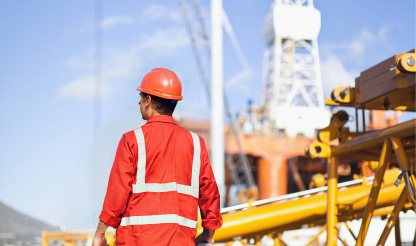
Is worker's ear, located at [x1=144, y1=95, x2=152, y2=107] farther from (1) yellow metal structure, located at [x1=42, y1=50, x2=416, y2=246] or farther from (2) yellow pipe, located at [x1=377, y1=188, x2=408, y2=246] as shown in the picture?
(2) yellow pipe, located at [x1=377, y1=188, x2=408, y2=246]

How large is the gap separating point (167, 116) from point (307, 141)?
31250 millimetres

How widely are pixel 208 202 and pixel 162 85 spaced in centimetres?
84

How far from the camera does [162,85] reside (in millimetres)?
3131

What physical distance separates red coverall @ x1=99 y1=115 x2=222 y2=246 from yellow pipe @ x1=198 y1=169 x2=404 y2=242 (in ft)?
8.13

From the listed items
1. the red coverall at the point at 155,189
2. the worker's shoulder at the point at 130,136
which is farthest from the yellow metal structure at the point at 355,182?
the worker's shoulder at the point at 130,136

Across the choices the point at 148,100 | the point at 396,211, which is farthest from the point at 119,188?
the point at 396,211

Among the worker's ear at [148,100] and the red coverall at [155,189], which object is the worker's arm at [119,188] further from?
the worker's ear at [148,100]

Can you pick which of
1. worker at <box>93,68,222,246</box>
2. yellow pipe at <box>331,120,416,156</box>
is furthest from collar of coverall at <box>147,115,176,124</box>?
yellow pipe at <box>331,120,416,156</box>

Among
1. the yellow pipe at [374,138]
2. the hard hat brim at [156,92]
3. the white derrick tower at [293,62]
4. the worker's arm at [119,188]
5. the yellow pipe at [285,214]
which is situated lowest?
the yellow pipe at [285,214]

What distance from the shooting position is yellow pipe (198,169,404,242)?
558cm

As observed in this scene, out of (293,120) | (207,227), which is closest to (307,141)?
(293,120)

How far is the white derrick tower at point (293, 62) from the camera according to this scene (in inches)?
1620

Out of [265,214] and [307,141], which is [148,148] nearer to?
[265,214]

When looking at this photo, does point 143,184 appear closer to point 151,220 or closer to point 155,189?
point 155,189
